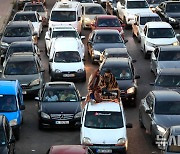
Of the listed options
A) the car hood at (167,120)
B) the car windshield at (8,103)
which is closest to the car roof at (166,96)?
the car hood at (167,120)

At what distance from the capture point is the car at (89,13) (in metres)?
50.0

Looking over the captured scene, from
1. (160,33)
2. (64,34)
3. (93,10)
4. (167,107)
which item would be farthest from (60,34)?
(167,107)

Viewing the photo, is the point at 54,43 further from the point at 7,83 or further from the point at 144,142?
the point at 144,142

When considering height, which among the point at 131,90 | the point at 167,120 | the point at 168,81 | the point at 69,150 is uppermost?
the point at 69,150

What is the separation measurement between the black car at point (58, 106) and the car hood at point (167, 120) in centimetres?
329

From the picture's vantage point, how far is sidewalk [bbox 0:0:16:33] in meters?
53.2

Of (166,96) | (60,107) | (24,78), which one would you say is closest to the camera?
(166,96)

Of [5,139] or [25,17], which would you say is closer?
[5,139]

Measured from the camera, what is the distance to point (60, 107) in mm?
27562

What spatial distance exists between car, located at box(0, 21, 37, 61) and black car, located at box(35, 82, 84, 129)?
40.8 feet

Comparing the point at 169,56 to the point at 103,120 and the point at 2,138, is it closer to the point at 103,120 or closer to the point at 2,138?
the point at 103,120

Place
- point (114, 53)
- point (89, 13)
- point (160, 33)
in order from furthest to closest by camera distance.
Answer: point (89, 13) → point (160, 33) → point (114, 53)

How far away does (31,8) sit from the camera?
5259 centimetres

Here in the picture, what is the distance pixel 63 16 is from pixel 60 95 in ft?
62.1
